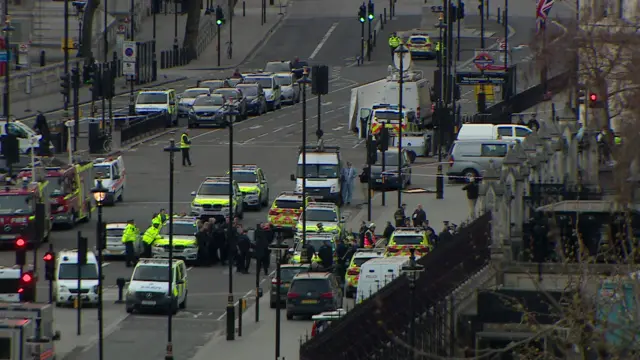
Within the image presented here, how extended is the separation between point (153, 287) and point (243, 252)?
5713mm

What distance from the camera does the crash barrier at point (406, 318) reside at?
28047mm

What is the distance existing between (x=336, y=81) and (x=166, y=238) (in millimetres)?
46595

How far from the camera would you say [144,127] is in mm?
76625

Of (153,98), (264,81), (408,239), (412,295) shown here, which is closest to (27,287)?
(408,239)

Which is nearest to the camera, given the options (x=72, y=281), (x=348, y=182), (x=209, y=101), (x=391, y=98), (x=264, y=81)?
(x=72, y=281)

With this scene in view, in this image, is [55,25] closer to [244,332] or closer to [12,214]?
[12,214]

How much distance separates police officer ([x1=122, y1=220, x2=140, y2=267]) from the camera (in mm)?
51125

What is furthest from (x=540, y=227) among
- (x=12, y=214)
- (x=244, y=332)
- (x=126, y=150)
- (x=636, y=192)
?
(x=126, y=150)

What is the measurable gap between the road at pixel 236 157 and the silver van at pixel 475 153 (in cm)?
197

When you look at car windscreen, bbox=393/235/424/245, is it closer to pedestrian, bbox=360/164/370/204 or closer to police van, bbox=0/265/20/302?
police van, bbox=0/265/20/302

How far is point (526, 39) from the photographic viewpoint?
102312 mm

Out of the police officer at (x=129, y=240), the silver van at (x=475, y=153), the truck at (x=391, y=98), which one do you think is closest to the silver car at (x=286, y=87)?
the truck at (x=391, y=98)

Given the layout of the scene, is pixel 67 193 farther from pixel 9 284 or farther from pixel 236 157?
pixel 236 157

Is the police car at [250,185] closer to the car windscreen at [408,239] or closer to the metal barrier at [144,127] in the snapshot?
the car windscreen at [408,239]
